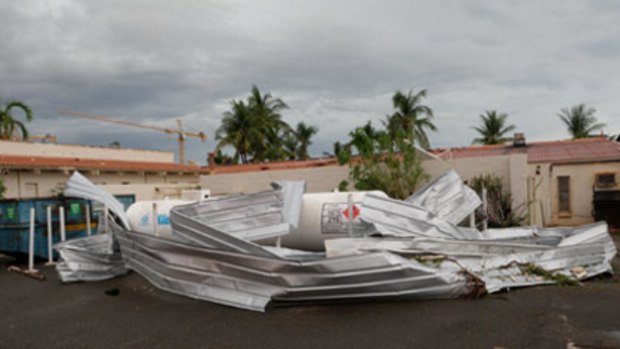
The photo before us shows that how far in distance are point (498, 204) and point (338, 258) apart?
8.32 m

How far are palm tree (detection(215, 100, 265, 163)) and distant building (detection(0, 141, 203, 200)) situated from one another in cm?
465

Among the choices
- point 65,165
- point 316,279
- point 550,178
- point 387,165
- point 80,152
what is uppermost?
point 80,152

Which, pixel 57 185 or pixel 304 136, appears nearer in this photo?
pixel 57 185

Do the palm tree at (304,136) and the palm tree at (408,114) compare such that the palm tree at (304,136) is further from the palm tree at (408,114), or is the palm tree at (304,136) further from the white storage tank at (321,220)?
the white storage tank at (321,220)

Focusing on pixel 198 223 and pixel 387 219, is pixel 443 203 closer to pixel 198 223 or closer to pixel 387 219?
pixel 387 219

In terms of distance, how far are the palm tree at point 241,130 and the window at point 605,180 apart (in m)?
22.3

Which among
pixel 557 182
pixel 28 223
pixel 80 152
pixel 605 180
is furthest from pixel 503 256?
pixel 80 152

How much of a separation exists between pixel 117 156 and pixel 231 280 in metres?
24.9

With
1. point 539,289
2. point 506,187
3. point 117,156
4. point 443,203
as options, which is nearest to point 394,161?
point 506,187

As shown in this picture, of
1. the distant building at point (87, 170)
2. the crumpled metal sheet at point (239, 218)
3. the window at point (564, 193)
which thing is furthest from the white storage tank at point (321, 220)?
the window at point (564, 193)

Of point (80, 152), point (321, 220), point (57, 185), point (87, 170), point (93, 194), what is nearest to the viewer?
point (321, 220)

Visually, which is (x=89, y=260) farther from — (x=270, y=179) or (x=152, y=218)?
(x=270, y=179)

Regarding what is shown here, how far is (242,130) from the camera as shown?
109ft

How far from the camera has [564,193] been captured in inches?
590
